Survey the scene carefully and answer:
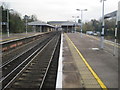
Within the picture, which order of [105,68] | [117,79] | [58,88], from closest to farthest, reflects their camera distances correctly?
[58,88]
[117,79]
[105,68]

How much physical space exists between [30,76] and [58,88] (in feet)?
14.8

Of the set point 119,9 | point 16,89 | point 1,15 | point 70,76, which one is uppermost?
point 1,15

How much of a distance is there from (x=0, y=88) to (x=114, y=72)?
5692 millimetres

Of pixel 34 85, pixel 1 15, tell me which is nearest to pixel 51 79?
pixel 34 85

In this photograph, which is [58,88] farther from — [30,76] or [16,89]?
[30,76]

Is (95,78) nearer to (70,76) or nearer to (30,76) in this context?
(70,76)

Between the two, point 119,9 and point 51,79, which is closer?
point 51,79

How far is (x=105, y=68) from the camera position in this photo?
963 cm

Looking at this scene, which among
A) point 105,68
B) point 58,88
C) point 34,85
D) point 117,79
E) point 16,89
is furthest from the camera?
point 105,68

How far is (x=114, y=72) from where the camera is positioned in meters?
8.79

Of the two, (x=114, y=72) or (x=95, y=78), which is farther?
(x=114, y=72)

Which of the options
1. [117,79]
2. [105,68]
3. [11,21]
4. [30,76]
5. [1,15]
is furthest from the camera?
[11,21]

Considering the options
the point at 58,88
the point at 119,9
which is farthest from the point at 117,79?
the point at 119,9

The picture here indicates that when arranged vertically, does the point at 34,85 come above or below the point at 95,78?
below
